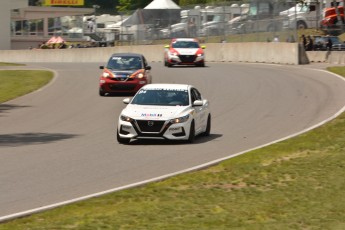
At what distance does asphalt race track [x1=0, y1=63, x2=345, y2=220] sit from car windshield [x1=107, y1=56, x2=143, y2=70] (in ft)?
4.36

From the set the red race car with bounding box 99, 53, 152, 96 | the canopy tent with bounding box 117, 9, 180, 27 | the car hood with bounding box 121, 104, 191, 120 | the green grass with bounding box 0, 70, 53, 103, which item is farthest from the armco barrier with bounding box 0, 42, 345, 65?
the car hood with bounding box 121, 104, 191, 120

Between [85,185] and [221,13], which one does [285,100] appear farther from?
[221,13]

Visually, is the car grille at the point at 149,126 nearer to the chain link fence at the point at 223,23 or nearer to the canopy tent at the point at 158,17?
the chain link fence at the point at 223,23

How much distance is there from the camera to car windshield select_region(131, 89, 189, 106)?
2122cm

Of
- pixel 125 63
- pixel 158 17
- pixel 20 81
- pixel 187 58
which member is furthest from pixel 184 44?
pixel 158 17

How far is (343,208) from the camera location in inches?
467

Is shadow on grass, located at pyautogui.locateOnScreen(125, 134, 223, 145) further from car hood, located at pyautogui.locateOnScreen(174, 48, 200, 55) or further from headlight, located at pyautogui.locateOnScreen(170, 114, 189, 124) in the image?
car hood, located at pyautogui.locateOnScreen(174, 48, 200, 55)

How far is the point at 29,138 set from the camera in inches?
859

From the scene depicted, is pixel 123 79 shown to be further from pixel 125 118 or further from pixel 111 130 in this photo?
pixel 125 118

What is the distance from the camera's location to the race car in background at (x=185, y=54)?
164 feet

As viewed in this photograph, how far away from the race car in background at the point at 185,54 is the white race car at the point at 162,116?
28.3 metres

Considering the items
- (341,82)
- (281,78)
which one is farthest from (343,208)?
(281,78)

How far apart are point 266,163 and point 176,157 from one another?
2437mm

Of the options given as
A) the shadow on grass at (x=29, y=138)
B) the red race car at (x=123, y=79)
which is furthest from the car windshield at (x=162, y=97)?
the red race car at (x=123, y=79)
